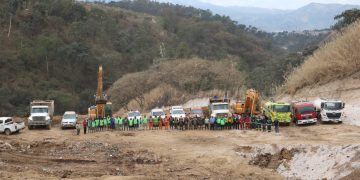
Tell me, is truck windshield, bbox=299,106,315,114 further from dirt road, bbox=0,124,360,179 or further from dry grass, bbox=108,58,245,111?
dry grass, bbox=108,58,245,111

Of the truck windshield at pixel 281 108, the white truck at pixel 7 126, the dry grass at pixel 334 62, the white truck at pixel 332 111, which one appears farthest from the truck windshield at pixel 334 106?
the white truck at pixel 7 126

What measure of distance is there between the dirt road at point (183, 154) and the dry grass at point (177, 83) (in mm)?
30108

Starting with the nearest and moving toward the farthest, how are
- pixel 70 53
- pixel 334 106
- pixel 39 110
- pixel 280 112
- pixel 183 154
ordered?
pixel 183 154
pixel 334 106
pixel 280 112
pixel 39 110
pixel 70 53

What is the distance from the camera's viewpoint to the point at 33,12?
97.9 metres

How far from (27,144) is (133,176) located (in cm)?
1137

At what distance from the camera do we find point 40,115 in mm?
38750

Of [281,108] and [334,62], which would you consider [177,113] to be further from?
[334,62]

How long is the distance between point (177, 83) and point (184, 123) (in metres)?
31.8

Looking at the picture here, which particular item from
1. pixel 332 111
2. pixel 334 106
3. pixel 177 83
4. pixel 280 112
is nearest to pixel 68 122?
pixel 280 112

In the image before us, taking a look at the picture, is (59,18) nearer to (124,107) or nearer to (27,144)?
(124,107)

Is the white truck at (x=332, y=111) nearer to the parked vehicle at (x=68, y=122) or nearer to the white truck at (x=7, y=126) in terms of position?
the parked vehicle at (x=68, y=122)

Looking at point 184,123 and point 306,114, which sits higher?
point 306,114

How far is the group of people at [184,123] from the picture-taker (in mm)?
34625

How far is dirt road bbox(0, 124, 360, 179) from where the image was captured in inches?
875
